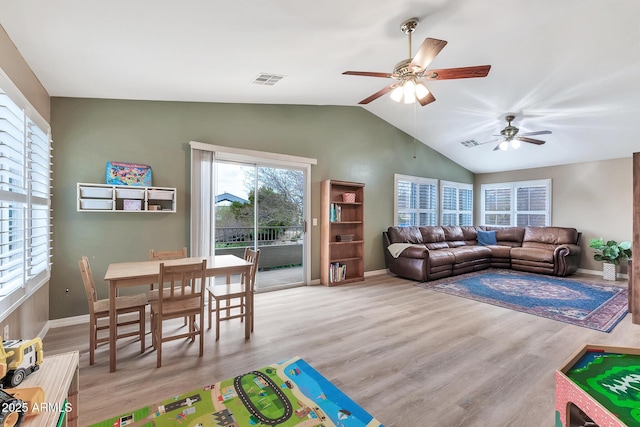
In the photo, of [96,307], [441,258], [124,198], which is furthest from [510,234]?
[96,307]

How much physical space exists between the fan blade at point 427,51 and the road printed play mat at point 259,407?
274cm

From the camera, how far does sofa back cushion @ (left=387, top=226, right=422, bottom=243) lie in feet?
20.0

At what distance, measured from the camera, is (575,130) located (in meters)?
5.21

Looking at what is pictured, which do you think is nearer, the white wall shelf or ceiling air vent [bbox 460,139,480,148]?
the white wall shelf

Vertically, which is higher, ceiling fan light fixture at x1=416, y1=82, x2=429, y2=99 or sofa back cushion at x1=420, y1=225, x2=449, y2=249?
ceiling fan light fixture at x1=416, y1=82, x2=429, y2=99

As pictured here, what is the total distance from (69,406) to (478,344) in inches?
126

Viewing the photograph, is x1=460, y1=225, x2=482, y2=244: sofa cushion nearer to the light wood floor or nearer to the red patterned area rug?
the red patterned area rug

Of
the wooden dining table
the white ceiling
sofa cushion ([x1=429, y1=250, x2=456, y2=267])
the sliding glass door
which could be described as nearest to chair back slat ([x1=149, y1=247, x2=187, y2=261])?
the wooden dining table

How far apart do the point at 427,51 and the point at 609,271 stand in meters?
6.40

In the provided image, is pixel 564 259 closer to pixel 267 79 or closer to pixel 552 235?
pixel 552 235

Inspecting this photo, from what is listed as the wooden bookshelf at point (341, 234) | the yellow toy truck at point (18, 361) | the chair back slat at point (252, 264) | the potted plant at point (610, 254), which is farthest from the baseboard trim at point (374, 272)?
the yellow toy truck at point (18, 361)

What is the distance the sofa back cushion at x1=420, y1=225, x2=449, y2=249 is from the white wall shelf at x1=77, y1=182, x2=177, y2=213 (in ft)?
17.0

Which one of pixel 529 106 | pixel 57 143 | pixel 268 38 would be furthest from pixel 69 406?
pixel 529 106

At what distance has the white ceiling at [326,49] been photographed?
7.16 ft
